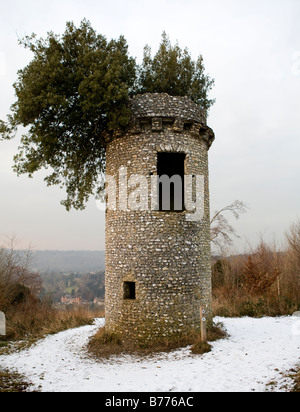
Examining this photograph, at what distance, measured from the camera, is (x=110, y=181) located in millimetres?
11141

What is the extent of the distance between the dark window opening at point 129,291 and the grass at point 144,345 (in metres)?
1.30

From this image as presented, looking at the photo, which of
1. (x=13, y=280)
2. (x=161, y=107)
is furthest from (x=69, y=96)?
(x=13, y=280)

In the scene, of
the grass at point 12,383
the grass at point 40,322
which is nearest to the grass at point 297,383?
the grass at point 12,383

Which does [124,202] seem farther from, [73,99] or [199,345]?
[199,345]

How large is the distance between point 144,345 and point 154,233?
3.53 meters

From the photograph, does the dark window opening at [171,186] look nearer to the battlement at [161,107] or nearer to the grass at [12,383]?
the battlement at [161,107]

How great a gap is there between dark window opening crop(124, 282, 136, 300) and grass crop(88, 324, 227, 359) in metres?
1.30

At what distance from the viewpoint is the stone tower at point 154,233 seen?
9812 millimetres

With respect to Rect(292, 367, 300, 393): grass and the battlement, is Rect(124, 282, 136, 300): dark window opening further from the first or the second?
the battlement

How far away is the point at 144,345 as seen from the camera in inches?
374

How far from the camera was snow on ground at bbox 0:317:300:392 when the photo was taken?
6.66 meters

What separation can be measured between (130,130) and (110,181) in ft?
6.53

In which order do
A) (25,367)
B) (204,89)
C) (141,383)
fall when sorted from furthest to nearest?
1. (204,89)
2. (25,367)
3. (141,383)
